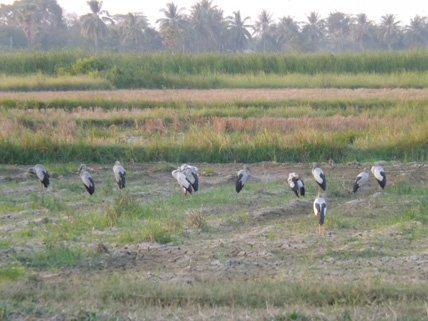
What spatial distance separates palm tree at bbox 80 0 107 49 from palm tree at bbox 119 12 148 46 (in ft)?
10.1

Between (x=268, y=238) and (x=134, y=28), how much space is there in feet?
172

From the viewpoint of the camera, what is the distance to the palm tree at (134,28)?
57.8 meters

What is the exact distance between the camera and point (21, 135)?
1337 cm

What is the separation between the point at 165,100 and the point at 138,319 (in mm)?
14771

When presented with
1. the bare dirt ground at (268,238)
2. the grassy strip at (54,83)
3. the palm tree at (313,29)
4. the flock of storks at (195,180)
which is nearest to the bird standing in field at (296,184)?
the flock of storks at (195,180)

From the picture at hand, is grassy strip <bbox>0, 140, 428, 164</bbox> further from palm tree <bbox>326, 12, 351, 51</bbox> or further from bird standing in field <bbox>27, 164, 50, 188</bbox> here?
palm tree <bbox>326, 12, 351, 51</bbox>

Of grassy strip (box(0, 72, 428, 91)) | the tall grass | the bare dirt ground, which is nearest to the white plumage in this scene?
the bare dirt ground

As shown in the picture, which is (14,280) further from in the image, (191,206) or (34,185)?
(34,185)

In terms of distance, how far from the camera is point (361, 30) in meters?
64.1

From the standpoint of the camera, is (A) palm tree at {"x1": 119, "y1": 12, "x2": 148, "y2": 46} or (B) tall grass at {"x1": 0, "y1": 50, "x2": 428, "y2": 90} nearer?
(B) tall grass at {"x1": 0, "y1": 50, "x2": 428, "y2": 90}

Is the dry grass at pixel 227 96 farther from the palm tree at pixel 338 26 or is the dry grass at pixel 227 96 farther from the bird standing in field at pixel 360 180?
the palm tree at pixel 338 26

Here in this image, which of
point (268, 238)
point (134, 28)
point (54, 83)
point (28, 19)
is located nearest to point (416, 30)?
point (134, 28)

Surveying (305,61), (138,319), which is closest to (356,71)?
(305,61)

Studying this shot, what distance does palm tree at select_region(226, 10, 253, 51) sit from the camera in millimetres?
62438
